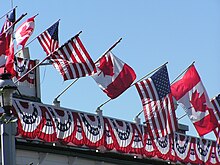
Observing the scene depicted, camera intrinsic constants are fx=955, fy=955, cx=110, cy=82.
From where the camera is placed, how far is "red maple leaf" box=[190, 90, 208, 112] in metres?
44.7

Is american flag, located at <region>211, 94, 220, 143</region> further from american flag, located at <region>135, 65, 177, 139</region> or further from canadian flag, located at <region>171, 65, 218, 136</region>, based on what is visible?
american flag, located at <region>135, 65, 177, 139</region>

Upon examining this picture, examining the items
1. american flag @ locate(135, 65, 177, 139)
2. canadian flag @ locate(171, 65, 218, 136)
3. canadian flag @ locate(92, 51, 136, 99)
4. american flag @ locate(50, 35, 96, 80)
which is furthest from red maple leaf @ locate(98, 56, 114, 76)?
canadian flag @ locate(171, 65, 218, 136)

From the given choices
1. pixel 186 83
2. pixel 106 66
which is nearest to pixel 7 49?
pixel 106 66

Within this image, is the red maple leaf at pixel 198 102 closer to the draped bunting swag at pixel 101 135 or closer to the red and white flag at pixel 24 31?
the draped bunting swag at pixel 101 135

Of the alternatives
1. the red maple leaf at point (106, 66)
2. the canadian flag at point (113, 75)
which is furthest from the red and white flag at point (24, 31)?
the red maple leaf at point (106, 66)

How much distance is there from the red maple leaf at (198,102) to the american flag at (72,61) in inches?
291

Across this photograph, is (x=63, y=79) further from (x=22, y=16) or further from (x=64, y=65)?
(x=22, y=16)

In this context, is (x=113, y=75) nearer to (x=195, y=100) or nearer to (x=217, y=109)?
(x=195, y=100)

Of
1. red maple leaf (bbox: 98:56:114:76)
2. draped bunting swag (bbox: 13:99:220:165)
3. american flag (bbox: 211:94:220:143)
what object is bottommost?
draped bunting swag (bbox: 13:99:220:165)

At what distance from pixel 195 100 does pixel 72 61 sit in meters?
8.48

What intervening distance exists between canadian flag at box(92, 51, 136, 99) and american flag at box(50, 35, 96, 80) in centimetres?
227

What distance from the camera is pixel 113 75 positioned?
137 ft

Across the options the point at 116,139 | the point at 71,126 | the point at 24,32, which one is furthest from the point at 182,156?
the point at 24,32

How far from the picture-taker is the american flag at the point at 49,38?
40062mm
